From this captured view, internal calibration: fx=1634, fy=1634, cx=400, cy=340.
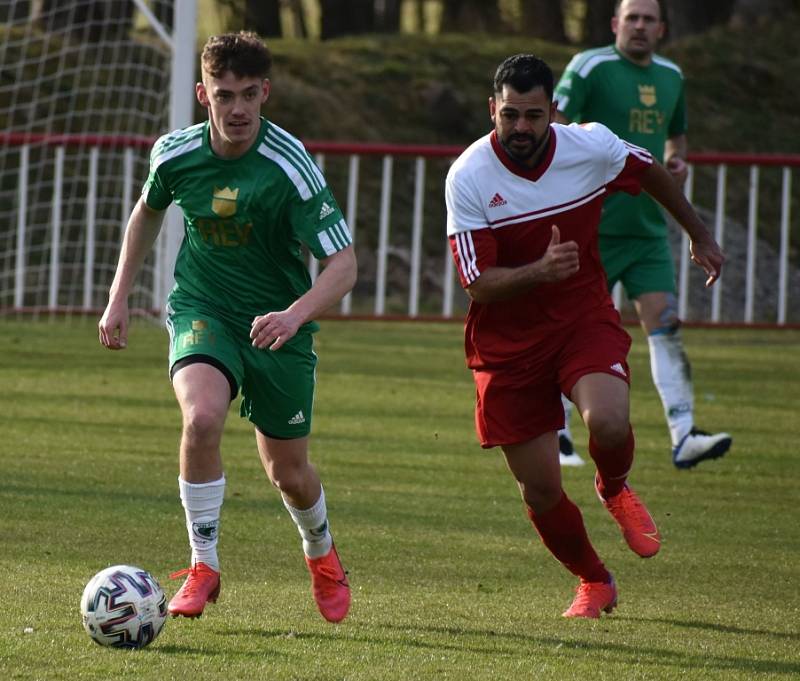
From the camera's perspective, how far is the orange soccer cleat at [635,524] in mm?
6207

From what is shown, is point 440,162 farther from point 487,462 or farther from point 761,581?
point 761,581

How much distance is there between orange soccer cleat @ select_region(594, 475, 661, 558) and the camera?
6.21 m

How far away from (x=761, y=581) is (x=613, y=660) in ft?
5.41

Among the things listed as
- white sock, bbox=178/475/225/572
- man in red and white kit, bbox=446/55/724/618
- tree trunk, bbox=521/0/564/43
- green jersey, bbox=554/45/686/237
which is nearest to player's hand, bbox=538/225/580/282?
man in red and white kit, bbox=446/55/724/618

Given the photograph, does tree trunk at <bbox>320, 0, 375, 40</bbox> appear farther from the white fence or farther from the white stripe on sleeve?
the white stripe on sleeve

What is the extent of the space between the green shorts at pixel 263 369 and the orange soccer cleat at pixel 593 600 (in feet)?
3.79

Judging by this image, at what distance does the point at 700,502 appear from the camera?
833cm

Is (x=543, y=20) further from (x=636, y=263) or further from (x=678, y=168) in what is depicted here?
(x=636, y=263)

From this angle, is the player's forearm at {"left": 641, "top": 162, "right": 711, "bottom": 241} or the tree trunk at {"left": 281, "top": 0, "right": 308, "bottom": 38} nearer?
the player's forearm at {"left": 641, "top": 162, "right": 711, "bottom": 241}

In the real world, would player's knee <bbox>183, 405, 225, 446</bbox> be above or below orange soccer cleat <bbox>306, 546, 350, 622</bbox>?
above

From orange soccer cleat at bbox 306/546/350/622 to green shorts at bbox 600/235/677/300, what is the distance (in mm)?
3809

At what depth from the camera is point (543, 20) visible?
30078mm

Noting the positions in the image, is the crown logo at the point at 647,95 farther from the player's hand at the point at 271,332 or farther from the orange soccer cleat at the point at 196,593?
the orange soccer cleat at the point at 196,593

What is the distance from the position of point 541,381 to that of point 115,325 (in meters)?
1.54
